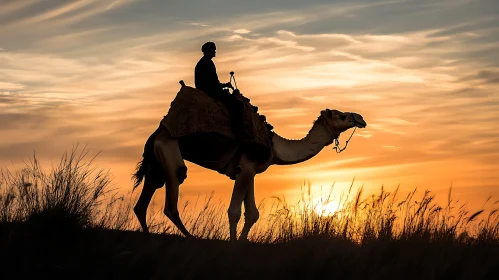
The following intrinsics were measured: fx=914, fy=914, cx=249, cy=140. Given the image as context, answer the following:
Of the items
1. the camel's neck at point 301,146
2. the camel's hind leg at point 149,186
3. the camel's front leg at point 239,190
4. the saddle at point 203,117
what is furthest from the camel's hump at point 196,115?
the camel's neck at point 301,146

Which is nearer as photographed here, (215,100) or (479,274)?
(479,274)

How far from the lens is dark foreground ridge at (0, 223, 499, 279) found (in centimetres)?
1199

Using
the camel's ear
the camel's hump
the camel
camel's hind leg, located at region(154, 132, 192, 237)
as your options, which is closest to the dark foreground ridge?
camel's hind leg, located at region(154, 132, 192, 237)

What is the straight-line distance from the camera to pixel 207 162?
633 inches

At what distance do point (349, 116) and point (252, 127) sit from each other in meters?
2.33

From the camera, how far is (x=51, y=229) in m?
13.1

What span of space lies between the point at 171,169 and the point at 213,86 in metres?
1.64

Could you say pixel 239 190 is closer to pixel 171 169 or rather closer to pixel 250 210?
pixel 250 210

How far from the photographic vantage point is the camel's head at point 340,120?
1720 cm

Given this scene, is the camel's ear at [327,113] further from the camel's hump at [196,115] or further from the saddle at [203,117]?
the camel's hump at [196,115]

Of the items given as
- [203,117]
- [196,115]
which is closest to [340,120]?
[203,117]

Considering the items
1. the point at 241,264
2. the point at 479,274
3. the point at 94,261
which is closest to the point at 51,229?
the point at 94,261

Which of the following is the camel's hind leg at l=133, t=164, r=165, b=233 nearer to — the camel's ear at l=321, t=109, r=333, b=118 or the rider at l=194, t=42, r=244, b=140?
the rider at l=194, t=42, r=244, b=140

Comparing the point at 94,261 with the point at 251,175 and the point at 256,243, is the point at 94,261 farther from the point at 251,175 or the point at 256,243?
the point at 251,175
